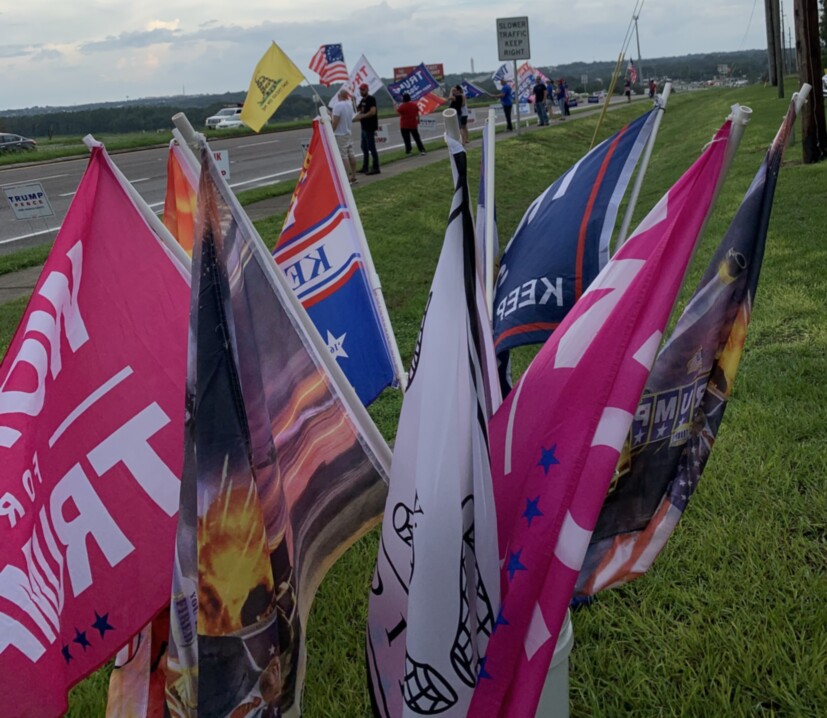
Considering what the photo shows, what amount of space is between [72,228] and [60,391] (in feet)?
1.64

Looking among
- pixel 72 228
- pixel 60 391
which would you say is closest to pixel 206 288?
pixel 60 391

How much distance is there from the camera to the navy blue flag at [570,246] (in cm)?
291

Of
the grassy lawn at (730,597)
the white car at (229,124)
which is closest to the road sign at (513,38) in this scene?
the white car at (229,124)

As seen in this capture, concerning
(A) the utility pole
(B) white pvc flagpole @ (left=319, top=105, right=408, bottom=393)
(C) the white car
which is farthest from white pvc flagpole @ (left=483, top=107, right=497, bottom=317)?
(C) the white car

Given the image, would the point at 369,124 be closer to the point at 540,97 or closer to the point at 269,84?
the point at 269,84

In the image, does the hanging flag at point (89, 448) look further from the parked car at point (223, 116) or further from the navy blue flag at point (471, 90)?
the parked car at point (223, 116)

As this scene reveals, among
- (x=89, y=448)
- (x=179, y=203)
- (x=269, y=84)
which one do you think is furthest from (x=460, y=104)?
(x=89, y=448)

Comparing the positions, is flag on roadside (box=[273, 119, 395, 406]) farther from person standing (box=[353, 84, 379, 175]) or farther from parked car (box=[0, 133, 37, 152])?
parked car (box=[0, 133, 37, 152])

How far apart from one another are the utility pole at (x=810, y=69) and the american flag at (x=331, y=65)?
30.8ft

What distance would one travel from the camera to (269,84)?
625cm

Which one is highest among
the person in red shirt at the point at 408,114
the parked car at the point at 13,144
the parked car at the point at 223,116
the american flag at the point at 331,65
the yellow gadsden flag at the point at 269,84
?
the parked car at the point at 223,116

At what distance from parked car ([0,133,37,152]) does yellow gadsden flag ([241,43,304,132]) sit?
30.7m

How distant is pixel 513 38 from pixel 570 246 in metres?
20.7

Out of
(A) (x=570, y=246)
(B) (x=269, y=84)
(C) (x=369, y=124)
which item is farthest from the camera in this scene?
(C) (x=369, y=124)
